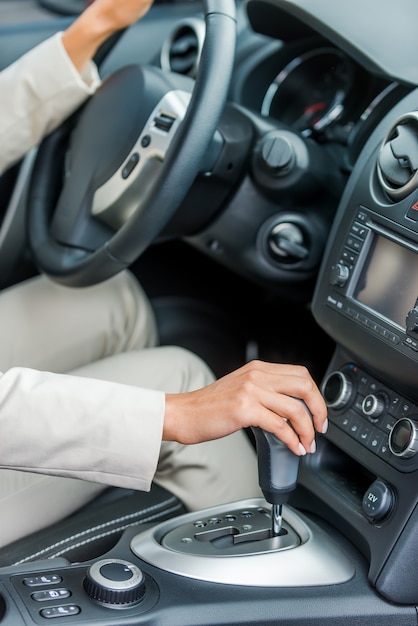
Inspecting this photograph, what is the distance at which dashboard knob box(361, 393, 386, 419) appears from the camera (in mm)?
998

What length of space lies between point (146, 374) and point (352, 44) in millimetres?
490

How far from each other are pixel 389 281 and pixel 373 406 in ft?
0.46

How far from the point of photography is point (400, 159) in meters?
0.97

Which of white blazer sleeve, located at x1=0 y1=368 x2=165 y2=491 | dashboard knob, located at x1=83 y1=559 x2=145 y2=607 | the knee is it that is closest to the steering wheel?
the knee

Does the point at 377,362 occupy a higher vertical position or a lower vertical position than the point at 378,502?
higher

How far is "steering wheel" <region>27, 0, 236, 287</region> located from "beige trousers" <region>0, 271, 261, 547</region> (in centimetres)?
9

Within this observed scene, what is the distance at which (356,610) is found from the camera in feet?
2.99

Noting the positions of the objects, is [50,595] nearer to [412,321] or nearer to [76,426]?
[76,426]

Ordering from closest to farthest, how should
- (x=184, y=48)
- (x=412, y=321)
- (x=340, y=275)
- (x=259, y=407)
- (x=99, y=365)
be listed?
(x=259, y=407)
(x=412, y=321)
(x=340, y=275)
(x=99, y=365)
(x=184, y=48)

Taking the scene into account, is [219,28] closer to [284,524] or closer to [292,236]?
[292,236]

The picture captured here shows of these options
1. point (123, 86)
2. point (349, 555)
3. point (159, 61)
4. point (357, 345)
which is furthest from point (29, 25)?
point (349, 555)

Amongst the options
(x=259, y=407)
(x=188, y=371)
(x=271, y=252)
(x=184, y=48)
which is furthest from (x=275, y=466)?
(x=184, y=48)

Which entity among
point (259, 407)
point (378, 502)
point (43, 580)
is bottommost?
point (43, 580)

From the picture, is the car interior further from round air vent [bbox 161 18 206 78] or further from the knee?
Result: the knee
